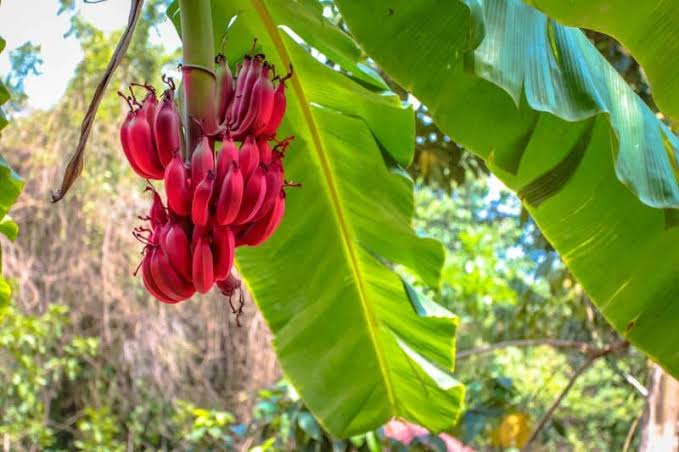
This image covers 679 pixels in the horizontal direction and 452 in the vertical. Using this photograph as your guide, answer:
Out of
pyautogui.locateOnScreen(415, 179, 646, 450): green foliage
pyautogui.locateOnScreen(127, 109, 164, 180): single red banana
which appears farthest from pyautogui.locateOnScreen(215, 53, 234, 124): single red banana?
pyautogui.locateOnScreen(415, 179, 646, 450): green foliage

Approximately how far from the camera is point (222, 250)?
3.34 ft

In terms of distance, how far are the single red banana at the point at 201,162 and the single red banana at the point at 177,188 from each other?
1 centimetres

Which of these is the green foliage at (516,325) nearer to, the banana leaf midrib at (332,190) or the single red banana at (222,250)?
the banana leaf midrib at (332,190)

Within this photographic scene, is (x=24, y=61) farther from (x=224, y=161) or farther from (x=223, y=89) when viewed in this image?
(x=224, y=161)

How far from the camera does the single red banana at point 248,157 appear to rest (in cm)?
103

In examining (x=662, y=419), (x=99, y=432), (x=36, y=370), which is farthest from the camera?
(x=99, y=432)

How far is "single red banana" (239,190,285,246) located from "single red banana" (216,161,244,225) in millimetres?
84

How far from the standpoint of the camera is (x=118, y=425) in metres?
5.15

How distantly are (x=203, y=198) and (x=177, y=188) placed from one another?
0.12ft

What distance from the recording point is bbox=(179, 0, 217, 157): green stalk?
3.51 feet

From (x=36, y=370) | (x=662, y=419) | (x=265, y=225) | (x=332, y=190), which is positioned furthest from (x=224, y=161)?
(x=36, y=370)

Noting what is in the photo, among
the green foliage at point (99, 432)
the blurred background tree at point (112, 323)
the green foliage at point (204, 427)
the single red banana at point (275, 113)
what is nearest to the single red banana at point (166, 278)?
the single red banana at point (275, 113)

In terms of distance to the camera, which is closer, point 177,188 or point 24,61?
point 177,188

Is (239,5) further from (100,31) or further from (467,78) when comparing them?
(100,31)
